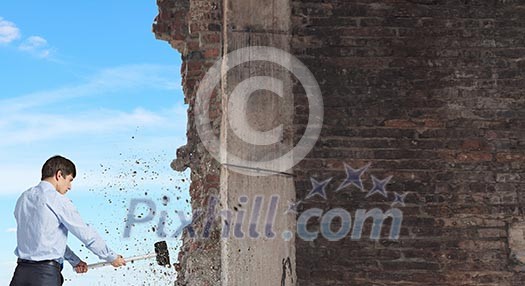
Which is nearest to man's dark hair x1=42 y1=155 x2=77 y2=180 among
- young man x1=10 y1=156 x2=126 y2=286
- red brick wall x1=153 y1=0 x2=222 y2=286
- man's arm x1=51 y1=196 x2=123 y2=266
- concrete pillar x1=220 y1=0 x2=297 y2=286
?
young man x1=10 y1=156 x2=126 y2=286

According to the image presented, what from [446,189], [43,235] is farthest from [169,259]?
[446,189]

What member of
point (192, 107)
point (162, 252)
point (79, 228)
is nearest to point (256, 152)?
point (192, 107)

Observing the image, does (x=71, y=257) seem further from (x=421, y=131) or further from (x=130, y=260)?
(x=421, y=131)

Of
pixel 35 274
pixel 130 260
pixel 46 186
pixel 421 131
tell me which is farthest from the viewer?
pixel 421 131

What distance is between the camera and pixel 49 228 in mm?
5902

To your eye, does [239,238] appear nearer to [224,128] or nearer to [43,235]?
[224,128]

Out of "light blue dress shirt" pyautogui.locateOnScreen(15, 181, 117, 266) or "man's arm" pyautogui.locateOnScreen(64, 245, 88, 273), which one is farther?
"man's arm" pyautogui.locateOnScreen(64, 245, 88, 273)

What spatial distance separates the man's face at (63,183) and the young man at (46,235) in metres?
0.04

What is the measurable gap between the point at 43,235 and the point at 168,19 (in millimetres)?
1827

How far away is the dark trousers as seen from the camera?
19.2 feet

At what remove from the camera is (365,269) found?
637cm

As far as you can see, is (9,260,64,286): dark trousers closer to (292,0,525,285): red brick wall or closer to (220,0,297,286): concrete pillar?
(220,0,297,286): concrete pillar

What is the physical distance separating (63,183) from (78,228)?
36 cm

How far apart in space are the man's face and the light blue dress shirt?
8cm
